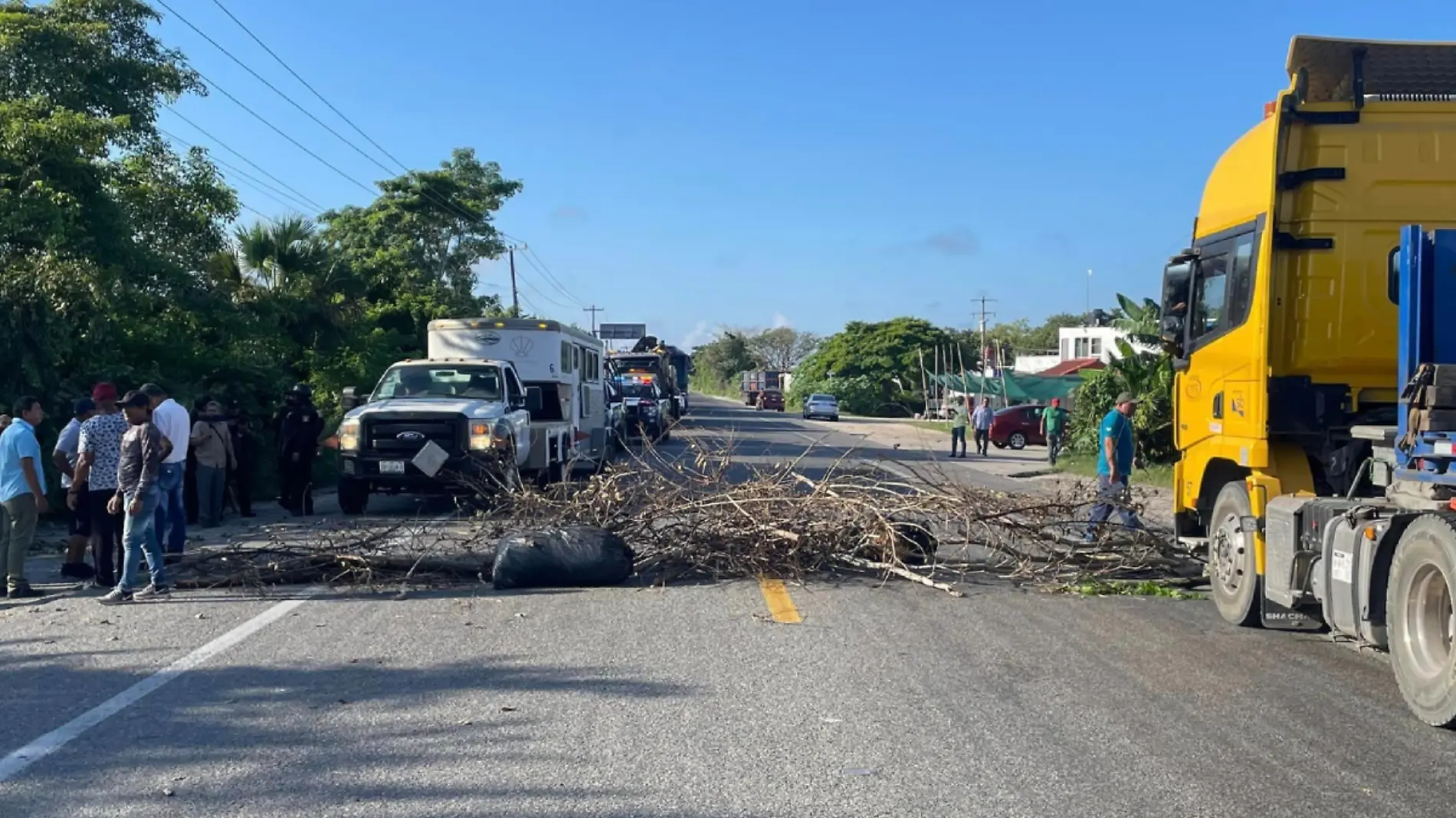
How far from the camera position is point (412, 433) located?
1611 centimetres

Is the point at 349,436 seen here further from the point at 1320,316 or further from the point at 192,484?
the point at 1320,316

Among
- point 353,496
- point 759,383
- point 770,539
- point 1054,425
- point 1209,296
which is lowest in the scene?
point 353,496

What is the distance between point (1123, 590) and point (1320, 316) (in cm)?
308

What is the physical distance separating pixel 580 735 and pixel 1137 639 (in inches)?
167

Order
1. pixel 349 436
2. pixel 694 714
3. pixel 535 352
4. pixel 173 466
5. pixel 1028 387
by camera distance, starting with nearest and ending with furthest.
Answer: pixel 694 714
pixel 173 466
pixel 349 436
pixel 535 352
pixel 1028 387

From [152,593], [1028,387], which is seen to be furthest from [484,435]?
[1028,387]

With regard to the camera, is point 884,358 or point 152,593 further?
point 884,358

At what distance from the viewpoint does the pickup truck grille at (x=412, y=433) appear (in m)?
16.1

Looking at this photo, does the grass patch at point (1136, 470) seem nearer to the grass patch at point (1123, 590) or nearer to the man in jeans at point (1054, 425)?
→ the man in jeans at point (1054, 425)

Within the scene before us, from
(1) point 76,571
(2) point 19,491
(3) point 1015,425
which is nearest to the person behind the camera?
(2) point 19,491

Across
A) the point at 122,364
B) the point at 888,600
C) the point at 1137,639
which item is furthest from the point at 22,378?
the point at 1137,639

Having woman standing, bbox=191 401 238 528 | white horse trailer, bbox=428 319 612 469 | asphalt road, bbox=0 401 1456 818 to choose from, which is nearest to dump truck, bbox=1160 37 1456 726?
asphalt road, bbox=0 401 1456 818

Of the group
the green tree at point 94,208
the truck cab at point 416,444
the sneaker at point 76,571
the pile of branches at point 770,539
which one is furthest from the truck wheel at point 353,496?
the sneaker at point 76,571

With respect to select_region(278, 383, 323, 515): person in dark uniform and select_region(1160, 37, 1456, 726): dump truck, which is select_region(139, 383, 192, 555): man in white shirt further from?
select_region(1160, 37, 1456, 726): dump truck
